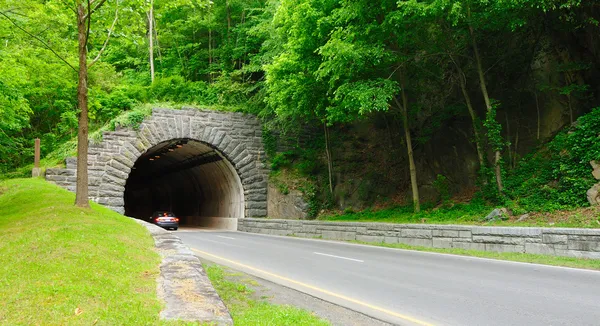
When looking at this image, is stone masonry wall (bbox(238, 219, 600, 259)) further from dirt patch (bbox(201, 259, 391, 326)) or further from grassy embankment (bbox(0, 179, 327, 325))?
grassy embankment (bbox(0, 179, 327, 325))

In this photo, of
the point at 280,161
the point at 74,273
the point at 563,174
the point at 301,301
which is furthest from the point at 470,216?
the point at 280,161

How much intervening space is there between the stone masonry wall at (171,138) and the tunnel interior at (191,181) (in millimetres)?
820

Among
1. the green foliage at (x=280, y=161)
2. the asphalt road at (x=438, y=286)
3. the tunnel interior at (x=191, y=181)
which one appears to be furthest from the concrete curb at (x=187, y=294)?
the tunnel interior at (x=191, y=181)

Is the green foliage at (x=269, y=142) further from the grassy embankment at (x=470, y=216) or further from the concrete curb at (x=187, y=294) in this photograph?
the concrete curb at (x=187, y=294)

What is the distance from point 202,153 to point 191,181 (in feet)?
23.6

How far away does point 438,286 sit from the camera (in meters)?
7.77

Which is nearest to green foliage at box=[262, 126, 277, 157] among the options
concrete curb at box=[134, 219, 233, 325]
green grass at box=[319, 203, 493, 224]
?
green grass at box=[319, 203, 493, 224]

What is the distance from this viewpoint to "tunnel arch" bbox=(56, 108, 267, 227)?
2450 centimetres

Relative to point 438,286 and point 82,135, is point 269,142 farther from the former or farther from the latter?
point 438,286

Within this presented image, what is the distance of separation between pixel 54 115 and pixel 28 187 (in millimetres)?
12149

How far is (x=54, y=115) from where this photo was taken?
29.3 meters

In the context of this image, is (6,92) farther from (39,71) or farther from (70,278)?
(70,278)

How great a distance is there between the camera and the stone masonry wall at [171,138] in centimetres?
2428

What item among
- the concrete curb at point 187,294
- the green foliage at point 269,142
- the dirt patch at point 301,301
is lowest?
the dirt patch at point 301,301
